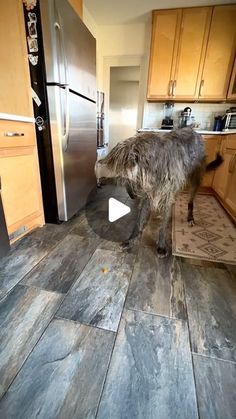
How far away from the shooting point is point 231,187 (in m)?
2.37

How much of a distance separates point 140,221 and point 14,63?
1.52 m

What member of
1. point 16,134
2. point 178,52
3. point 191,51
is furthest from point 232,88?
point 16,134

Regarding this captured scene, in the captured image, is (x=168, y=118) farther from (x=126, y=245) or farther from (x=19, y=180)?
(x=19, y=180)

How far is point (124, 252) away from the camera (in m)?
1.56

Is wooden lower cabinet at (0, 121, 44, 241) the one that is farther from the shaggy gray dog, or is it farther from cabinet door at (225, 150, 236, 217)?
cabinet door at (225, 150, 236, 217)

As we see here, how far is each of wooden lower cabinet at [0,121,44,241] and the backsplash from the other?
2.76 metres

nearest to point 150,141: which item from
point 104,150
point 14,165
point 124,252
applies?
point 124,252

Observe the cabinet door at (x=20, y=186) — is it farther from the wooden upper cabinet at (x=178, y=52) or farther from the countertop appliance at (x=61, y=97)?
the wooden upper cabinet at (x=178, y=52)

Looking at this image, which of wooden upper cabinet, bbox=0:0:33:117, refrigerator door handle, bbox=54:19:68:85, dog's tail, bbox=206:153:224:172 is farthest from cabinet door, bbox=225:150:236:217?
A: wooden upper cabinet, bbox=0:0:33:117

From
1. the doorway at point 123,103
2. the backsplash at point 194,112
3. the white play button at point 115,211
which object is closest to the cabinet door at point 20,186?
the white play button at point 115,211

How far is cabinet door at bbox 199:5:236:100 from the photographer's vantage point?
2.88 meters

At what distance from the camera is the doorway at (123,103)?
412 cm

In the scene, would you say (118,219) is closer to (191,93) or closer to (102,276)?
(102,276)

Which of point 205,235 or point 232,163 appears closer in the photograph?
point 205,235
